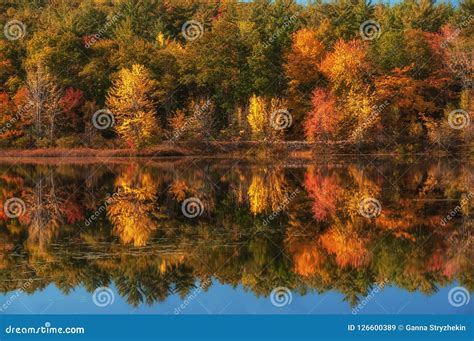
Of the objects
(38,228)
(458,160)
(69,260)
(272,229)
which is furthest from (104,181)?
(458,160)

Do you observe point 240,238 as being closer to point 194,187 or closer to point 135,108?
point 194,187

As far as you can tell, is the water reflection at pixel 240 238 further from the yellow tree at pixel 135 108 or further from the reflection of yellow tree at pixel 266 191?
the yellow tree at pixel 135 108

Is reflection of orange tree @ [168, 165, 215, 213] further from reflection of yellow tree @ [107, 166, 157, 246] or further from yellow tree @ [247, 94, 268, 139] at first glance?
yellow tree @ [247, 94, 268, 139]

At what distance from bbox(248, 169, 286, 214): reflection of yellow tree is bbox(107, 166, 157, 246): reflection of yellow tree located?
396 centimetres

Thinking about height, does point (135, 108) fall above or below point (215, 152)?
above

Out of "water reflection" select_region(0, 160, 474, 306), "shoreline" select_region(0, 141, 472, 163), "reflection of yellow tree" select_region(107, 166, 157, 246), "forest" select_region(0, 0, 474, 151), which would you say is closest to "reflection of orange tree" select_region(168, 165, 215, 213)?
"water reflection" select_region(0, 160, 474, 306)

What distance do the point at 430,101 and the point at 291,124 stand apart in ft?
45.3

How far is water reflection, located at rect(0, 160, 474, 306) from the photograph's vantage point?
12.8 m

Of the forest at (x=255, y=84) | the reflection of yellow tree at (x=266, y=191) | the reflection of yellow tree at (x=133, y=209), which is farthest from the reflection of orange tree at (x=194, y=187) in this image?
the forest at (x=255, y=84)

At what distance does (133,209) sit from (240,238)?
651 centimetres

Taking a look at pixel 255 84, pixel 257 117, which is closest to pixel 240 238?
pixel 257 117

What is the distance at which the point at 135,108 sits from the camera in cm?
5784

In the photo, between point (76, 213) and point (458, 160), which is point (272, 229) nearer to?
point (76, 213)

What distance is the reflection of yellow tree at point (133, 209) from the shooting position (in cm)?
1766
